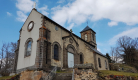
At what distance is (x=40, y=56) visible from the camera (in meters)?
14.0

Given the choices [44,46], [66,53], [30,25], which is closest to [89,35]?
[66,53]

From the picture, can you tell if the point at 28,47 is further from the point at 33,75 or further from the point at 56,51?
the point at 33,75

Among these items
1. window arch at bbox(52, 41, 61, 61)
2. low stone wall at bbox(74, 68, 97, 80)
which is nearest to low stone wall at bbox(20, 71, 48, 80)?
window arch at bbox(52, 41, 61, 61)

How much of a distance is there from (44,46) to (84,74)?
6.26m

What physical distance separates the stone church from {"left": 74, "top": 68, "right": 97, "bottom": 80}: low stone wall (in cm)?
461

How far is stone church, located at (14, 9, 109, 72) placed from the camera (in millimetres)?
14462

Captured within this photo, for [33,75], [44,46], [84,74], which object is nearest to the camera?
[84,74]

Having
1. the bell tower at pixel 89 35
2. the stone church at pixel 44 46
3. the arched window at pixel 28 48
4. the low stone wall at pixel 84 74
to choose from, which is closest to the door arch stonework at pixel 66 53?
the stone church at pixel 44 46

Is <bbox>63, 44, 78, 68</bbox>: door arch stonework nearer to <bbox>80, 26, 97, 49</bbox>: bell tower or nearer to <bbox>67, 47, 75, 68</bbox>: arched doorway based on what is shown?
<bbox>67, 47, 75, 68</bbox>: arched doorway

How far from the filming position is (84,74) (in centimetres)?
1075

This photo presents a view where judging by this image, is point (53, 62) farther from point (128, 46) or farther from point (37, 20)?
point (128, 46)

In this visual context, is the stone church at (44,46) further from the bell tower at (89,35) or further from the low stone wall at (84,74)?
the bell tower at (89,35)

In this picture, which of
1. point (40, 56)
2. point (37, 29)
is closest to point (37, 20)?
point (37, 29)

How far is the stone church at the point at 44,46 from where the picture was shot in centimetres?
1446
